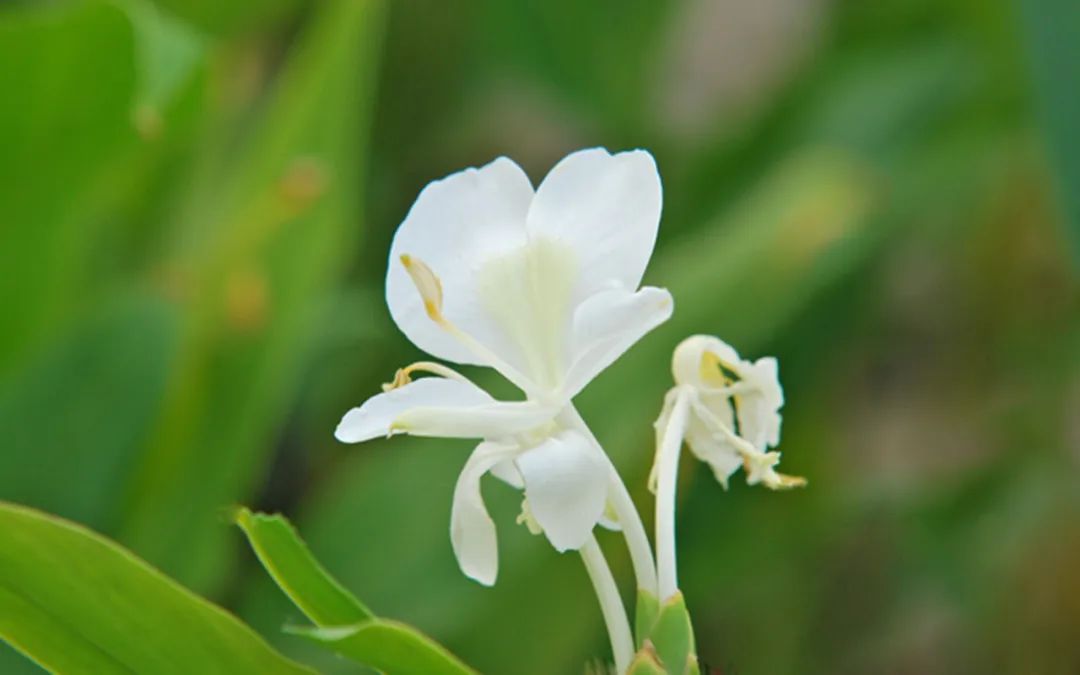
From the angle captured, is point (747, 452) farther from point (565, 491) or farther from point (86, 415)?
point (86, 415)

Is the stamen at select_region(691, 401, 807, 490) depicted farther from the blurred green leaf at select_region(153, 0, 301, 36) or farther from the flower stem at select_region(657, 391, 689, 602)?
the blurred green leaf at select_region(153, 0, 301, 36)

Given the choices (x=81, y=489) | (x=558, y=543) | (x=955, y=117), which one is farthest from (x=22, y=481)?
(x=955, y=117)

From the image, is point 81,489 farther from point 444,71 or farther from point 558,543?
point 444,71

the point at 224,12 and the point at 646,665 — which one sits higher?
the point at 224,12

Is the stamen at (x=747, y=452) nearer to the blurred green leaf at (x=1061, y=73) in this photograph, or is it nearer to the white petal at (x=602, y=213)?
the white petal at (x=602, y=213)

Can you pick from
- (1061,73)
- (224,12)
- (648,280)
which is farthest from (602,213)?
(224,12)

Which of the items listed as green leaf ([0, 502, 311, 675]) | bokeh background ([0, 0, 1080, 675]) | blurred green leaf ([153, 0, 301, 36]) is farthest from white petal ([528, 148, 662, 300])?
A: blurred green leaf ([153, 0, 301, 36])
